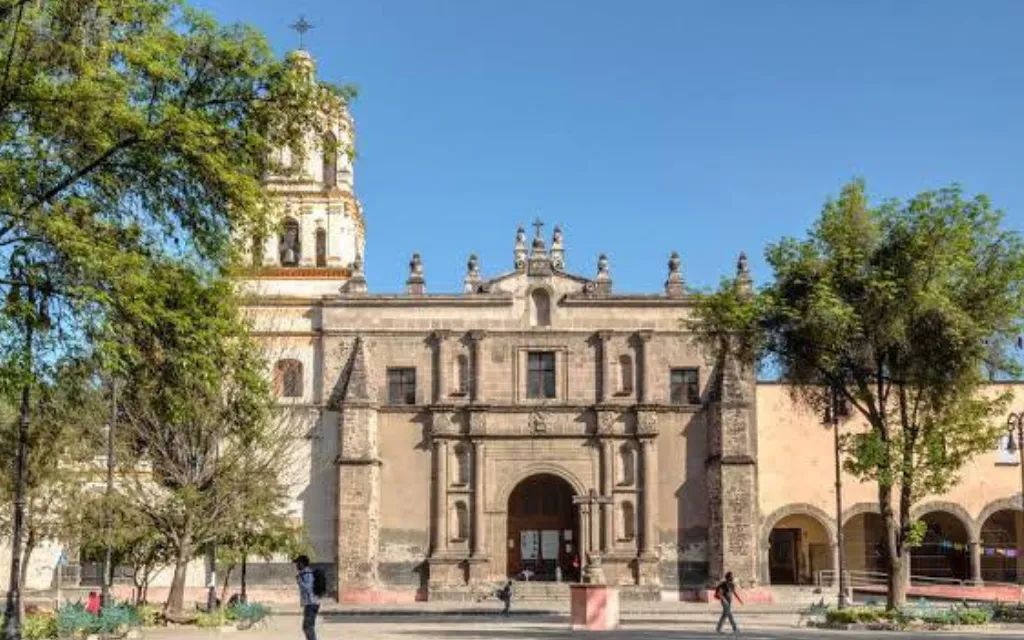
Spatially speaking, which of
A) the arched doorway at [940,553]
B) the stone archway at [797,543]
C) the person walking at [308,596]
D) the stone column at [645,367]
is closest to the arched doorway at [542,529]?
the stone column at [645,367]

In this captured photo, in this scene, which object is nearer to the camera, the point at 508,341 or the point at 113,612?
the point at 113,612

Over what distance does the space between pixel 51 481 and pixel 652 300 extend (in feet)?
74.8

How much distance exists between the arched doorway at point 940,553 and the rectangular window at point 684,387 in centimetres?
1068

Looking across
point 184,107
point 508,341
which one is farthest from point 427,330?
point 184,107

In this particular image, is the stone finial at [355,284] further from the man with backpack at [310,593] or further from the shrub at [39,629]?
the man with backpack at [310,593]

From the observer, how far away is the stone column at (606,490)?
1768 inches

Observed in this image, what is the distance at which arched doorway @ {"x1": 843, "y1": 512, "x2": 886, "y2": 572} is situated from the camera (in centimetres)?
4938

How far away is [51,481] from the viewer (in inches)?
1179

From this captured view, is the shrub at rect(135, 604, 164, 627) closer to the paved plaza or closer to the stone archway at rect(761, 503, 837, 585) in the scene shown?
the paved plaza

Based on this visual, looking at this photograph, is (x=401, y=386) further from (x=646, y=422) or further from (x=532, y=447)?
(x=646, y=422)

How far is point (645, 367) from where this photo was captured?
45.7 meters

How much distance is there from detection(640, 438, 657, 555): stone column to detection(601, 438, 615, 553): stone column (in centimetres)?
109

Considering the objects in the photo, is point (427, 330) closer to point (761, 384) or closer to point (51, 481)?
point (761, 384)

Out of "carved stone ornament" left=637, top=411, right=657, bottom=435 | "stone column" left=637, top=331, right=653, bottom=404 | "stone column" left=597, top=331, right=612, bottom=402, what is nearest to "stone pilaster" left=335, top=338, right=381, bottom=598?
"stone column" left=597, top=331, right=612, bottom=402
